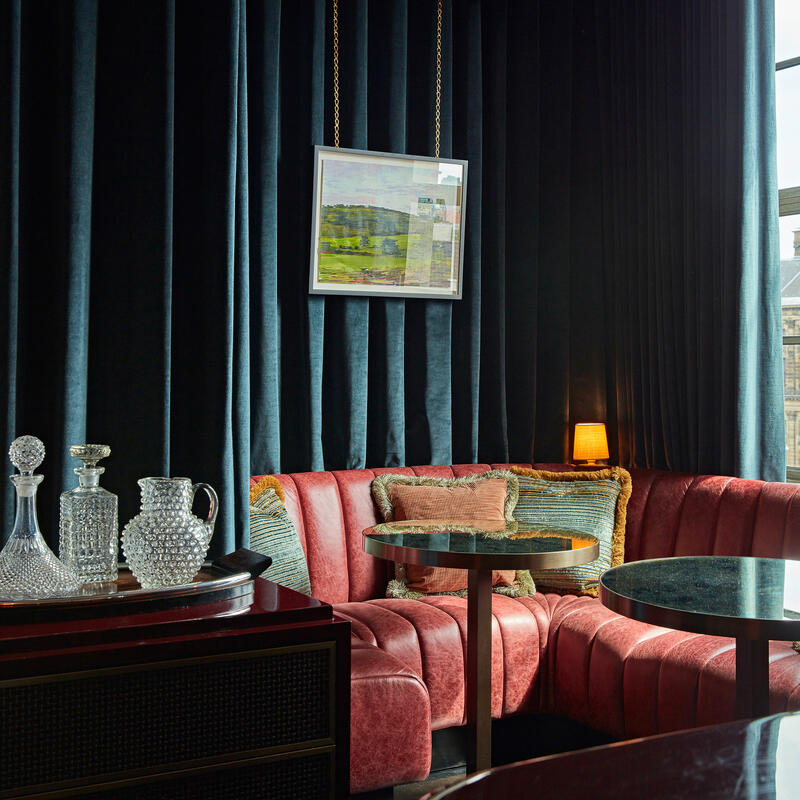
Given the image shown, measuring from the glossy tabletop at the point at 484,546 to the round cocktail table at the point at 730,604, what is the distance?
0.54ft

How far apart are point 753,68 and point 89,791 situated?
305 cm

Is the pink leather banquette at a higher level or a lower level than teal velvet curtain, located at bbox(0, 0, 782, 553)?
lower

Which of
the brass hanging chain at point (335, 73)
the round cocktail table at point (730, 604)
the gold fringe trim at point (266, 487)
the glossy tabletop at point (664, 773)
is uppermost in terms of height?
the brass hanging chain at point (335, 73)

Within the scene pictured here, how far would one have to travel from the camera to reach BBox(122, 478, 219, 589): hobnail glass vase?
1.70 metres

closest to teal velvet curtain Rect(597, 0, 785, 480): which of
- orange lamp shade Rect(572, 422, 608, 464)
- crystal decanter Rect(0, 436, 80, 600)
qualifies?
orange lamp shade Rect(572, 422, 608, 464)

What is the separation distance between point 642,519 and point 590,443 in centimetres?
48

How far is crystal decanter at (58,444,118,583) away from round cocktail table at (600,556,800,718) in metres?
0.98

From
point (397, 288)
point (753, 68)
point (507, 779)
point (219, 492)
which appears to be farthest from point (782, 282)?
point (507, 779)

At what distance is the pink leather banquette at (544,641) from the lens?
2.35 metres

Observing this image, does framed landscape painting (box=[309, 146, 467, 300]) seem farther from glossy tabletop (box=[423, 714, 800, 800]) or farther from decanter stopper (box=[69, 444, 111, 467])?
glossy tabletop (box=[423, 714, 800, 800])

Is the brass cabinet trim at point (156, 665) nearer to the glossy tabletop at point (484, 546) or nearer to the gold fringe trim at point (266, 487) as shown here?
the glossy tabletop at point (484, 546)

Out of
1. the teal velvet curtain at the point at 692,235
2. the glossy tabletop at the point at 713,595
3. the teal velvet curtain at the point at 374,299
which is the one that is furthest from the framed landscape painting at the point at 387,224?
the glossy tabletop at the point at 713,595

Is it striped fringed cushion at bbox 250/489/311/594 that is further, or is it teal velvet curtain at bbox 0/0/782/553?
striped fringed cushion at bbox 250/489/311/594

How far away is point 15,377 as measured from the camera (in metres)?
2.34
